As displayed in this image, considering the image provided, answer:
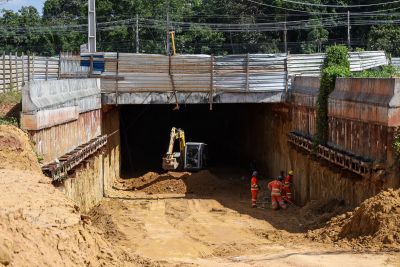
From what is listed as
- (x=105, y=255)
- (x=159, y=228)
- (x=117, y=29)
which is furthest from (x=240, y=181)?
(x=117, y=29)

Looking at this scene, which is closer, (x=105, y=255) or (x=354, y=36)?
(x=105, y=255)

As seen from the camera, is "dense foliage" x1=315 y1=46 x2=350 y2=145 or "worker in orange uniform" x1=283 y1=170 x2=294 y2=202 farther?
"worker in orange uniform" x1=283 y1=170 x2=294 y2=202

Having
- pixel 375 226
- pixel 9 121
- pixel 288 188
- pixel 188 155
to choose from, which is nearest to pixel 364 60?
pixel 188 155

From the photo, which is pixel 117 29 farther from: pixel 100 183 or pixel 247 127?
pixel 100 183

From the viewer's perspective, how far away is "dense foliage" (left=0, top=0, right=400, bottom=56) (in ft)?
222

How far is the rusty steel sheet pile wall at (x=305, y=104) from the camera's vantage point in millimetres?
28094

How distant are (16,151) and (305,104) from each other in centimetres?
1518

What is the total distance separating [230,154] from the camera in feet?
160

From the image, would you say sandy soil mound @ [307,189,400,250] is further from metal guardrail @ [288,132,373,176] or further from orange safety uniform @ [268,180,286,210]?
orange safety uniform @ [268,180,286,210]

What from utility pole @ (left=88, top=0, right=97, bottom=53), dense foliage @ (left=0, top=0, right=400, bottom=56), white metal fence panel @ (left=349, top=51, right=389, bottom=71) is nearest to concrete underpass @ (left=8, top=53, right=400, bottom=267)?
utility pole @ (left=88, top=0, right=97, bottom=53)

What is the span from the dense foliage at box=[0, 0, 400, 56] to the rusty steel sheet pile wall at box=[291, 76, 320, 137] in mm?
34169

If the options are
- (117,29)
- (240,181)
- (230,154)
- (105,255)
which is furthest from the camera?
(117,29)

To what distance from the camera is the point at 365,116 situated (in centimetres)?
2119

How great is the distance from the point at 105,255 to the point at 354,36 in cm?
6029
